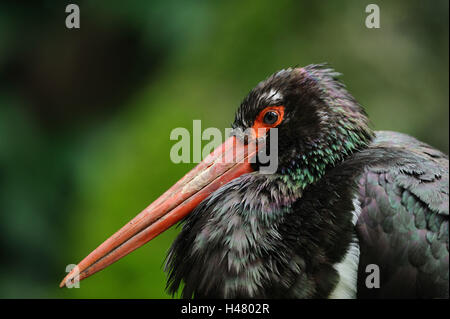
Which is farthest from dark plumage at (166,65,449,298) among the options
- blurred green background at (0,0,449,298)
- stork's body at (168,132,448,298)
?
blurred green background at (0,0,449,298)

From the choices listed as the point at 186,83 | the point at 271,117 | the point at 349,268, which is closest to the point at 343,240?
the point at 349,268

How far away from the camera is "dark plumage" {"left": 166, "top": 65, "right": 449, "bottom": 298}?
221 centimetres

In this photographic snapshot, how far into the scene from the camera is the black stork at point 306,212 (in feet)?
7.27

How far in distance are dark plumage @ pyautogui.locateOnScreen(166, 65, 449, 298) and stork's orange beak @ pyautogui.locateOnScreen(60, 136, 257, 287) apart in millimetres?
65

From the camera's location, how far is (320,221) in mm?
2260

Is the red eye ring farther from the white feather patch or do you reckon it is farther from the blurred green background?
the blurred green background

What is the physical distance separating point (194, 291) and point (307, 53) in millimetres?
2788

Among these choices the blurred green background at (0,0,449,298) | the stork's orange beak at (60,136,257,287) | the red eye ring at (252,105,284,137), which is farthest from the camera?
the blurred green background at (0,0,449,298)

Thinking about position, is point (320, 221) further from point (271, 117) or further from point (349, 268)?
point (271, 117)

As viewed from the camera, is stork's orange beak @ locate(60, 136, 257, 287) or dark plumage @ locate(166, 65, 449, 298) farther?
stork's orange beak @ locate(60, 136, 257, 287)

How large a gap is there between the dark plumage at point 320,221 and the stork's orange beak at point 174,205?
7 centimetres

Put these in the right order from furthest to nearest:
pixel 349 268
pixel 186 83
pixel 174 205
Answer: pixel 186 83 → pixel 174 205 → pixel 349 268

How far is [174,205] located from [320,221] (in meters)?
0.62

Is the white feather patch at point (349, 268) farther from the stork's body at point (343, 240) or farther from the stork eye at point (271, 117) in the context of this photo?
the stork eye at point (271, 117)
